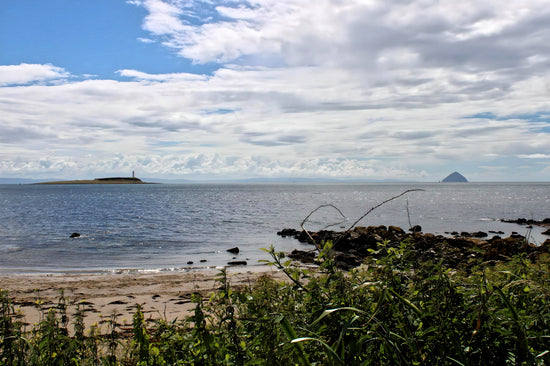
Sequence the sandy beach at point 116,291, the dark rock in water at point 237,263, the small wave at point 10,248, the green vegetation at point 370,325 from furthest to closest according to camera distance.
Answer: the small wave at point 10,248
the dark rock in water at point 237,263
the sandy beach at point 116,291
the green vegetation at point 370,325

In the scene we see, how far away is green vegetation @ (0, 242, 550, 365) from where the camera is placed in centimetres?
227

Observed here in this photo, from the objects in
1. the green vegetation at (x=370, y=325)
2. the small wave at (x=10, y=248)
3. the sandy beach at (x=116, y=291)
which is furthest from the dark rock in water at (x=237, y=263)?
the green vegetation at (x=370, y=325)

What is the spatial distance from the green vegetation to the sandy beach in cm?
760

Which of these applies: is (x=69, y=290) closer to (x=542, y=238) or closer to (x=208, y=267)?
(x=208, y=267)

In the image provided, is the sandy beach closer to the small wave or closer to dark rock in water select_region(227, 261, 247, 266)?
dark rock in water select_region(227, 261, 247, 266)

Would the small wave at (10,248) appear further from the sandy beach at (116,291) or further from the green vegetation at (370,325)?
the green vegetation at (370,325)

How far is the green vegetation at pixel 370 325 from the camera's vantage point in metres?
2.27

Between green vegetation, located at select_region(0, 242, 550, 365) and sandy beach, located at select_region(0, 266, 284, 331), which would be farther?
sandy beach, located at select_region(0, 266, 284, 331)

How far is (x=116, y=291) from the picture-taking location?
15477 mm

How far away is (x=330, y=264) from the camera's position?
2.98m

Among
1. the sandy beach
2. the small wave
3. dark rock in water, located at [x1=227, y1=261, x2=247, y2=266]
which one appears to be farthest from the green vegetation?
the small wave

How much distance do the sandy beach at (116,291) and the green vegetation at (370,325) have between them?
7.60 meters

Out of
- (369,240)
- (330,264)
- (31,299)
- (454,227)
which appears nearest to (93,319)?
(31,299)

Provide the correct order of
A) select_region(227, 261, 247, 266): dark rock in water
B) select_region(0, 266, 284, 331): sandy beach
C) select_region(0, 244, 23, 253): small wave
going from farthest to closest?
select_region(0, 244, 23, 253): small wave < select_region(227, 261, 247, 266): dark rock in water < select_region(0, 266, 284, 331): sandy beach
